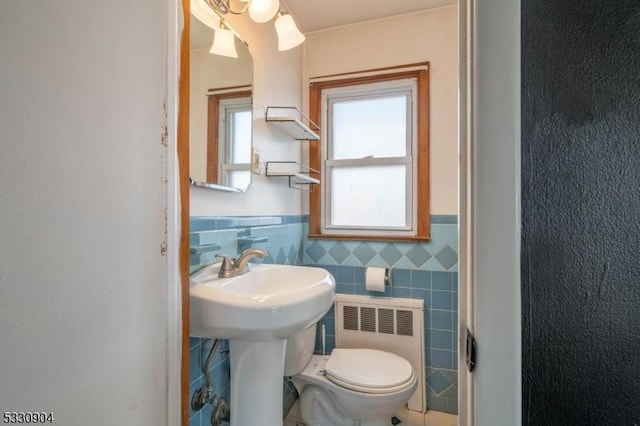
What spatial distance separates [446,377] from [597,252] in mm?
1643

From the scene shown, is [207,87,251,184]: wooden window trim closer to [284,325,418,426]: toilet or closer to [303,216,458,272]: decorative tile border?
[284,325,418,426]: toilet

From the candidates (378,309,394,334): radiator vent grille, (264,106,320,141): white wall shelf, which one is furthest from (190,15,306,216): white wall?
(378,309,394,334): radiator vent grille

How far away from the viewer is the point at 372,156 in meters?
1.98

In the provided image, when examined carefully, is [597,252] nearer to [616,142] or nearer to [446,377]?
[616,142]

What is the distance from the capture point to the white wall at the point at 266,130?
1.31 metres

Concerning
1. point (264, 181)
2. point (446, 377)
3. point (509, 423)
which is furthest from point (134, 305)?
point (446, 377)

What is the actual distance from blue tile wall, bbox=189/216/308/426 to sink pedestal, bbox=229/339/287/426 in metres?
0.11

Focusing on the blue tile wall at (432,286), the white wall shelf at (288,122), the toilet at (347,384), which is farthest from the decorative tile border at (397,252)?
the white wall shelf at (288,122)

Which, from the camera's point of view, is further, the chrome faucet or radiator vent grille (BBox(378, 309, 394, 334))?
radiator vent grille (BBox(378, 309, 394, 334))

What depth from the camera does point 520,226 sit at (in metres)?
0.43

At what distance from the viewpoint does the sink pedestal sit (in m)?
1.08

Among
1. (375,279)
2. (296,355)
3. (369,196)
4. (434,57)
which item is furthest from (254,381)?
(434,57)

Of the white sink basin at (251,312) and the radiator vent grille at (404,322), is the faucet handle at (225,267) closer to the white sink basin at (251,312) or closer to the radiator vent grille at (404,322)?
the white sink basin at (251,312)

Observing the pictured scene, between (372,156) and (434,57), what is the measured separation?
27.3 inches
